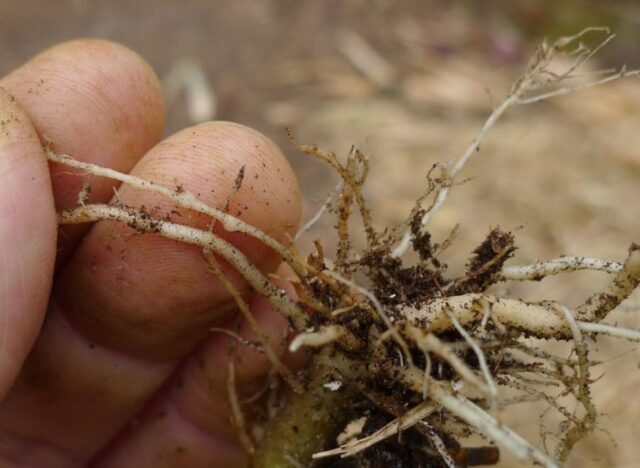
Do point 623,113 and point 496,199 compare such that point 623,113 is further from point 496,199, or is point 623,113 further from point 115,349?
point 115,349

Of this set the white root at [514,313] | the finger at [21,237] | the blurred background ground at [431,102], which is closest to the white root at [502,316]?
the white root at [514,313]

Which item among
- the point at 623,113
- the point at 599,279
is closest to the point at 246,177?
the point at 599,279

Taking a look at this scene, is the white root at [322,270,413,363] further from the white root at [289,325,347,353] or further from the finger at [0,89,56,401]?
the finger at [0,89,56,401]

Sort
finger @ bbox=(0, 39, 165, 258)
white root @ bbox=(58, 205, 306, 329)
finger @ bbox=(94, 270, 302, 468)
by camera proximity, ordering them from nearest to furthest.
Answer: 1. white root @ bbox=(58, 205, 306, 329)
2. finger @ bbox=(0, 39, 165, 258)
3. finger @ bbox=(94, 270, 302, 468)

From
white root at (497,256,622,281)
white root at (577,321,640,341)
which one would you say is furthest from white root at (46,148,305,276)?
white root at (577,321,640,341)

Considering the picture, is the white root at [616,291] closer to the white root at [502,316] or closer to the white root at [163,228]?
the white root at [502,316]
